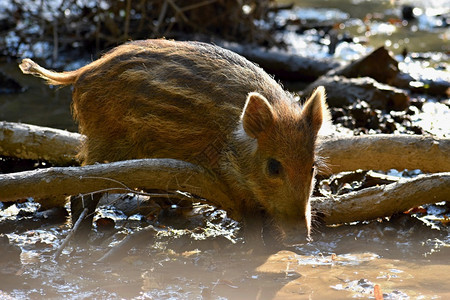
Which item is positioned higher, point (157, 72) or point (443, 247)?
point (157, 72)

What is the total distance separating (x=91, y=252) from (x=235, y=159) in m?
1.28

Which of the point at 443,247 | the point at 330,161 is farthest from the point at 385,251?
the point at 330,161

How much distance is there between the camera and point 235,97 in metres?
5.23

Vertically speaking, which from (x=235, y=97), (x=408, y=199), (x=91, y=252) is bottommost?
(x=91, y=252)

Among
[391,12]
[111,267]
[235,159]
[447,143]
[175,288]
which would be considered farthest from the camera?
[391,12]

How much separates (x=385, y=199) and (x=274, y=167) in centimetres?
100

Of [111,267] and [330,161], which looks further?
[330,161]

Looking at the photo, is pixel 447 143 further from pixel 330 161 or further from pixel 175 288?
pixel 175 288

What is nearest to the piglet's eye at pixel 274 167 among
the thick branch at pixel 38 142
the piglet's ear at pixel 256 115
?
the piglet's ear at pixel 256 115

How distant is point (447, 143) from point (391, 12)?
31.8 feet

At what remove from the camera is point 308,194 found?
4.88 m

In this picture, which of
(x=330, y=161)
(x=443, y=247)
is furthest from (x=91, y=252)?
(x=443, y=247)

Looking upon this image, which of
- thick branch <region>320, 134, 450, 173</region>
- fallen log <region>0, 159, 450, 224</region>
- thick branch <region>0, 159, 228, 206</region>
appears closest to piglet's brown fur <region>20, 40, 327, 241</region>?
fallen log <region>0, 159, 450, 224</region>

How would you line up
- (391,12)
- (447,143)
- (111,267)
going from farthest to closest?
(391,12), (447,143), (111,267)
